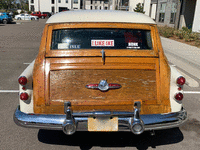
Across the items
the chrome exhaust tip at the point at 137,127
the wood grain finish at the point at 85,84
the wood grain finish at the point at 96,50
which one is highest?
the wood grain finish at the point at 96,50

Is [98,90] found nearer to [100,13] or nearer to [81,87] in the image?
[81,87]

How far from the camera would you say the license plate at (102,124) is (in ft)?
9.69

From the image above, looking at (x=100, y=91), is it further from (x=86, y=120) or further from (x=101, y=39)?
(x=101, y=39)

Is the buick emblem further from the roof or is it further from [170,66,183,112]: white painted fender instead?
the roof

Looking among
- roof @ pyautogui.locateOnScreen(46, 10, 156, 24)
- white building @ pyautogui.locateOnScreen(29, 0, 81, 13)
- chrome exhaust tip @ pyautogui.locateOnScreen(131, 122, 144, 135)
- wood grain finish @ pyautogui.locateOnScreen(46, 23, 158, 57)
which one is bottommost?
chrome exhaust tip @ pyautogui.locateOnScreen(131, 122, 144, 135)

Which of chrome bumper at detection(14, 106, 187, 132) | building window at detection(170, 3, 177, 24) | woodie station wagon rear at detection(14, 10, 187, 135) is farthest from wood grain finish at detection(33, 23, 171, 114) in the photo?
building window at detection(170, 3, 177, 24)

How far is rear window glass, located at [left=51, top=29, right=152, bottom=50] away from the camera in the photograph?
3.40m

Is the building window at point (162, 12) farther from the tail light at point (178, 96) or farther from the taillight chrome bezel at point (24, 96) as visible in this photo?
the taillight chrome bezel at point (24, 96)

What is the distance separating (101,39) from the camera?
3.44m

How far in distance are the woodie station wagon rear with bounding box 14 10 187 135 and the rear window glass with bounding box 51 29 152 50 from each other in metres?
0.10

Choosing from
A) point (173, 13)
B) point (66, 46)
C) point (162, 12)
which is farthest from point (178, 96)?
point (162, 12)

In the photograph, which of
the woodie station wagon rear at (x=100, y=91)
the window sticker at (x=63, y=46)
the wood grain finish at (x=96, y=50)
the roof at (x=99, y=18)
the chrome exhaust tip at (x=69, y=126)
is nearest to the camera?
the chrome exhaust tip at (x=69, y=126)

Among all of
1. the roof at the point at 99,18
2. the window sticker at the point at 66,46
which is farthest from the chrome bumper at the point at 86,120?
the roof at the point at 99,18

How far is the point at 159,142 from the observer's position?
3598 millimetres
